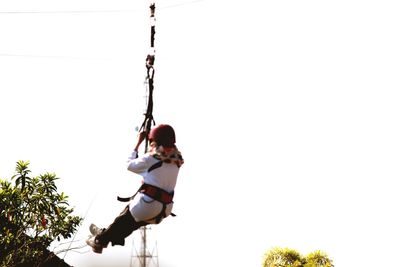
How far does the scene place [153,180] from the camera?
16.3 feet

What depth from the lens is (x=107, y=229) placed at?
210 inches

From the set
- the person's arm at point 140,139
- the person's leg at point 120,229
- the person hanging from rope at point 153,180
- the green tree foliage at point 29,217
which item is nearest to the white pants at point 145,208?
the person hanging from rope at point 153,180

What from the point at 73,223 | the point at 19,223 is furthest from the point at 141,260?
the point at 19,223

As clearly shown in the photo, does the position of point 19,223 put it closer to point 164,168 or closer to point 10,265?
point 10,265

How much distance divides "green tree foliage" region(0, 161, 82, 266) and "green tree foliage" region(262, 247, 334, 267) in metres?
19.8

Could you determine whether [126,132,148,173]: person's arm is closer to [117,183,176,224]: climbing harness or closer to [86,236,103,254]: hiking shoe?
[117,183,176,224]: climbing harness

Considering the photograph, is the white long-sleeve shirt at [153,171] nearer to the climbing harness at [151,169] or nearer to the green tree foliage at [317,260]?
the climbing harness at [151,169]

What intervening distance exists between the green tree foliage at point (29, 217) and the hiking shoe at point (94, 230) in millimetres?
6323

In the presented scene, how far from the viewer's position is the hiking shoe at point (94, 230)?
217 inches

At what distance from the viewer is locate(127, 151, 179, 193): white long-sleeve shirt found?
4.87 m

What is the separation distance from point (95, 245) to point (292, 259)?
27395 mm

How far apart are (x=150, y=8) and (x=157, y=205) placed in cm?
279

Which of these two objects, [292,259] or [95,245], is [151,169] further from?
[292,259]

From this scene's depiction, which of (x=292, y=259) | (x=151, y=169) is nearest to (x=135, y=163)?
(x=151, y=169)
